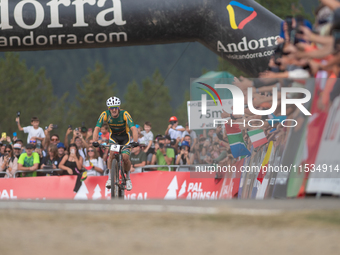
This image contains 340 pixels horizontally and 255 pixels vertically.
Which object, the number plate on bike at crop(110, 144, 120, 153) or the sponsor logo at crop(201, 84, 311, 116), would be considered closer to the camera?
the sponsor logo at crop(201, 84, 311, 116)

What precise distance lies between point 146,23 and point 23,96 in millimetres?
49581

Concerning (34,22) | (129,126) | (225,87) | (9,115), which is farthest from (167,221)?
(9,115)

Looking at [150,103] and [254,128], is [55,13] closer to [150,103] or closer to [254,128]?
[254,128]

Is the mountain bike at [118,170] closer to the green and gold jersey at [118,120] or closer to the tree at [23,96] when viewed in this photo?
the green and gold jersey at [118,120]

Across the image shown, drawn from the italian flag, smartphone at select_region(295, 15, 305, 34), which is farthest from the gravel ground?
the italian flag

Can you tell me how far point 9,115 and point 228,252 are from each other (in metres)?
54.6

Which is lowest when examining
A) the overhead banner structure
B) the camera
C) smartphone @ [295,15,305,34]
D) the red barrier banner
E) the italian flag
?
the red barrier banner

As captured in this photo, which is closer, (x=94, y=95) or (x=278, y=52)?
(x=278, y=52)

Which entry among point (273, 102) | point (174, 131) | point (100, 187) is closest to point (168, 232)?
point (273, 102)

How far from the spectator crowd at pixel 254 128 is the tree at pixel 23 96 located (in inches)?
1671

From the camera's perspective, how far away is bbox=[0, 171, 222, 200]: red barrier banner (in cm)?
1111

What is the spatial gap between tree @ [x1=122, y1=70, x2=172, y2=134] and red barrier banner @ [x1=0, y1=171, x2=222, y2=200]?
177 feet

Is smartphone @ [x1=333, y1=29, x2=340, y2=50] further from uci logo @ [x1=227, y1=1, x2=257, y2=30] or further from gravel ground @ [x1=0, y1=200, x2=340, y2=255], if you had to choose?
uci logo @ [x1=227, y1=1, x2=257, y2=30]

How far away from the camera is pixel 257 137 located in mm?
7660
